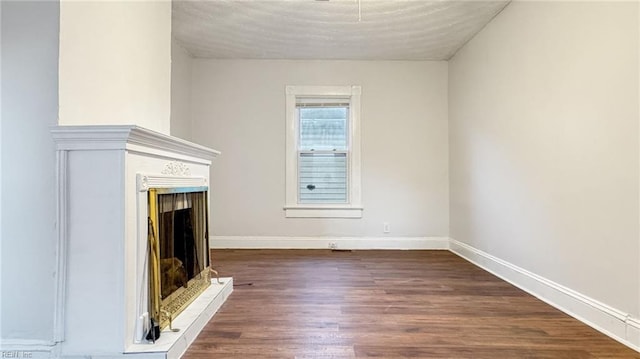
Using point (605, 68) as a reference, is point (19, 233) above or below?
below

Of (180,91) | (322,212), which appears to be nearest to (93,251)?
(180,91)

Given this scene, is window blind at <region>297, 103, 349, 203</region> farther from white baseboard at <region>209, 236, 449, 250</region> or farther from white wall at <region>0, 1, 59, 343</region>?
white wall at <region>0, 1, 59, 343</region>

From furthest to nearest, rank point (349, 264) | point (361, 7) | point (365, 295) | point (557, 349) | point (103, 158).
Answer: point (349, 264) < point (361, 7) < point (365, 295) < point (557, 349) < point (103, 158)

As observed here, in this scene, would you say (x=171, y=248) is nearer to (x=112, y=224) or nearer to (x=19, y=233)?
(x=112, y=224)

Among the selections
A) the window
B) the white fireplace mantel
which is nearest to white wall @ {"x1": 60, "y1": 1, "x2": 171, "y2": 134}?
the white fireplace mantel

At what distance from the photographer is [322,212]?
15.5ft

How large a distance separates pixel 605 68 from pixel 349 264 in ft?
8.58

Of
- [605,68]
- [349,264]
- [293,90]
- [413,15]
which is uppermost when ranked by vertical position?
[413,15]

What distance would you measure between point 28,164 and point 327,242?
3512 millimetres

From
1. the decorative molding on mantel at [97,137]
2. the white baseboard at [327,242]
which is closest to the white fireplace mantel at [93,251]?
the decorative molding on mantel at [97,137]

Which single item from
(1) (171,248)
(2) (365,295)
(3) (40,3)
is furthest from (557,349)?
(3) (40,3)

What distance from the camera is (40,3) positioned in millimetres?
1571

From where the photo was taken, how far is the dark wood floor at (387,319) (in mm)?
1795

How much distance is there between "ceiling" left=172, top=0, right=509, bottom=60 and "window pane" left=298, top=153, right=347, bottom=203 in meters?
1.27
